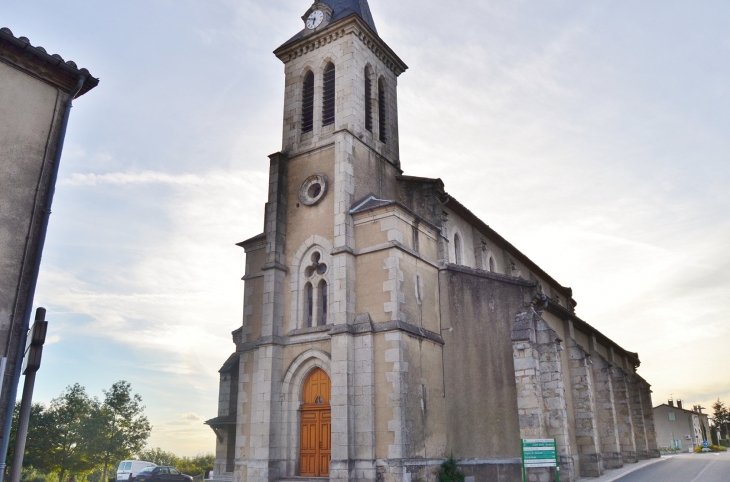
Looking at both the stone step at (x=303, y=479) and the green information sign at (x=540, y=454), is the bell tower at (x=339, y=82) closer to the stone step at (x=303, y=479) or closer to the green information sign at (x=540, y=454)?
the stone step at (x=303, y=479)

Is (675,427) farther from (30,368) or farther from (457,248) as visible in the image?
(30,368)

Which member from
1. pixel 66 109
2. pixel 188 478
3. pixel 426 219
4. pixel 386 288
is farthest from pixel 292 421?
pixel 188 478

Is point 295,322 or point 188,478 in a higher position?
point 295,322

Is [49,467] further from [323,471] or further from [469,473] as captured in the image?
[469,473]

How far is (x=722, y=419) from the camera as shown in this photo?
357 ft

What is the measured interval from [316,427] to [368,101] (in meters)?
13.2

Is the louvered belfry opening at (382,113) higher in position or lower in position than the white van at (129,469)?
higher

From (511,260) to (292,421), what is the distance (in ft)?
51.2

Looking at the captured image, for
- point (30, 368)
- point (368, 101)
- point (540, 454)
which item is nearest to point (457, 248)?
point (368, 101)

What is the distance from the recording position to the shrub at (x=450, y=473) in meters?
18.1

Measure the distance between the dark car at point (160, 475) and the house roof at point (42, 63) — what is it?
2521 cm

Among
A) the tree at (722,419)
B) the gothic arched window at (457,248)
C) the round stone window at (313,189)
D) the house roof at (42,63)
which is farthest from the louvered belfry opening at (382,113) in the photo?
the tree at (722,419)

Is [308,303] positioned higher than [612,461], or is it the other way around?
[308,303]

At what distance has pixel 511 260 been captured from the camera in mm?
30141
